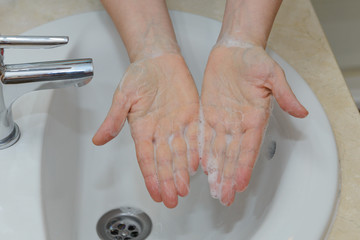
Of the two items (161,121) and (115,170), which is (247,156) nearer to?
(161,121)

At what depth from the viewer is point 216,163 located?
549 millimetres

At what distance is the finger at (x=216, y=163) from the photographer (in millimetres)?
538

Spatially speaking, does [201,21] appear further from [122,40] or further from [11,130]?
[11,130]

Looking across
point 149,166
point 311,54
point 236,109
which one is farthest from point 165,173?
point 311,54

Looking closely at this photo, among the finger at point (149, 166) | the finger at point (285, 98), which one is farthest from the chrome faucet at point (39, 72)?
the finger at point (285, 98)

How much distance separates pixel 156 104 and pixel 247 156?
0.44 ft

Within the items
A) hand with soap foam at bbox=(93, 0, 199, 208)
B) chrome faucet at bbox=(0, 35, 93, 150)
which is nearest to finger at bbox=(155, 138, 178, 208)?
hand with soap foam at bbox=(93, 0, 199, 208)

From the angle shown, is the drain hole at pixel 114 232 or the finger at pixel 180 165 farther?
the drain hole at pixel 114 232

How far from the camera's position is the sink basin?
0.49 metres

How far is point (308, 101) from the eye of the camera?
0.60m

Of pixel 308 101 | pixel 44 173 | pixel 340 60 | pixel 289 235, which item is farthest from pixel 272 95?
pixel 340 60

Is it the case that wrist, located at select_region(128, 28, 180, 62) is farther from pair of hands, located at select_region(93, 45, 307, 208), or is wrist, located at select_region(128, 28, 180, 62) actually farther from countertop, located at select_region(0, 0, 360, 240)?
countertop, located at select_region(0, 0, 360, 240)

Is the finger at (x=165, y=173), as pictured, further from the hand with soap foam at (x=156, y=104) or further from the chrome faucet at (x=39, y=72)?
the chrome faucet at (x=39, y=72)

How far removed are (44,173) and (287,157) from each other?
29 centimetres
